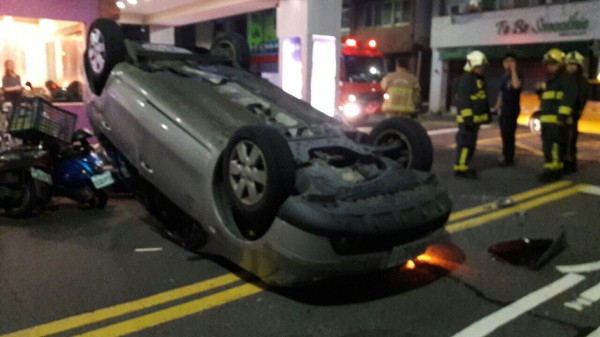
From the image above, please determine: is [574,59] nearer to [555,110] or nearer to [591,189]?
[555,110]

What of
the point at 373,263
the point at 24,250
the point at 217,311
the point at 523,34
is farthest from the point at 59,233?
the point at 523,34

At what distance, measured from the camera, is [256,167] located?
371cm

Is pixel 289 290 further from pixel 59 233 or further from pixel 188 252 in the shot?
pixel 59 233

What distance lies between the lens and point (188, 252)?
4898 mm

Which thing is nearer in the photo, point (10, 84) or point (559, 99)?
point (559, 99)

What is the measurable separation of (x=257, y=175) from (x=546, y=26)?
20.1 meters

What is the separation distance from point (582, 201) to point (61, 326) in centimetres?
607

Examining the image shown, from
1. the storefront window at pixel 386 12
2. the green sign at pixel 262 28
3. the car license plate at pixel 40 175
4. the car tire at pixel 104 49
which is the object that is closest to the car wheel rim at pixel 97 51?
the car tire at pixel 104 49

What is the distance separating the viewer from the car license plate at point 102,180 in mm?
5945

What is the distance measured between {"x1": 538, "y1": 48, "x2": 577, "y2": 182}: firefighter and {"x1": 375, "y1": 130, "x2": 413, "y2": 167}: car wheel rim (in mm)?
4057

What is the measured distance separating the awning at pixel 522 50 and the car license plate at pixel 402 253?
1864 centimetres

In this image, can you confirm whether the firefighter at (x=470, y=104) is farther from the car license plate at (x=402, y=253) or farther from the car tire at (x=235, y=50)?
the car license plate at (x=402, y=253)

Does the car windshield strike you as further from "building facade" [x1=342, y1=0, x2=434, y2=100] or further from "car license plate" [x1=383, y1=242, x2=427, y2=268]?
"car license plate" [x1=383, y1=242, x2=427, y2=268]

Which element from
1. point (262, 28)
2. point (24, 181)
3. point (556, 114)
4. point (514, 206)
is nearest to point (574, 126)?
point (556, 114)
